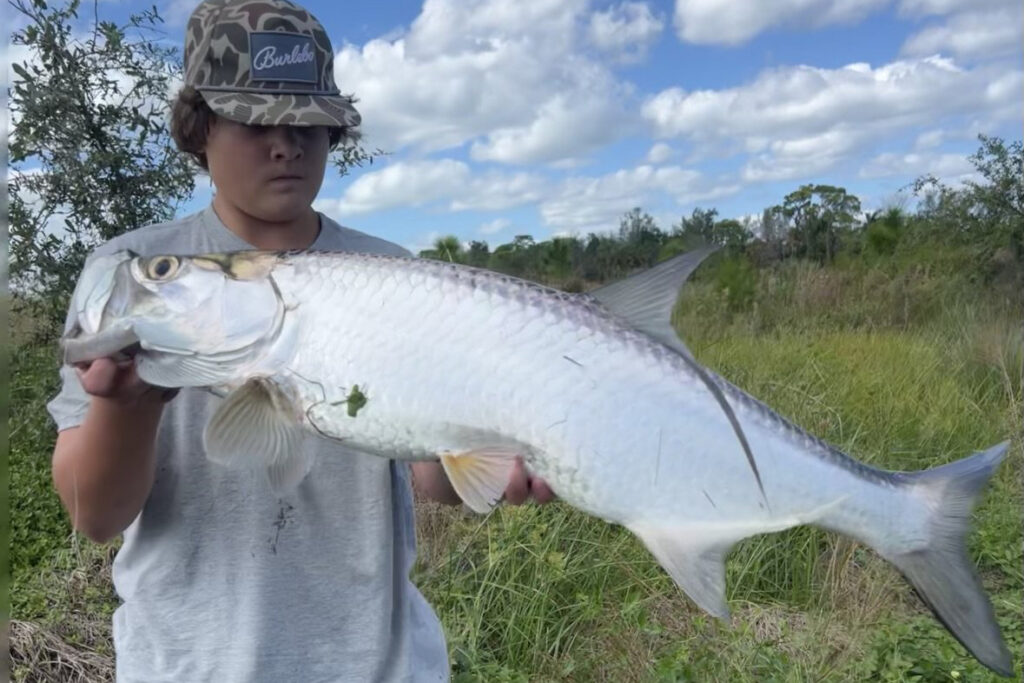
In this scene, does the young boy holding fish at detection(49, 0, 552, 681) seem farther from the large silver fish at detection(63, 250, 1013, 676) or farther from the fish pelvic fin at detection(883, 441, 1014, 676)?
the fish pelvic fin at detection(883, 441, 1014, 676)

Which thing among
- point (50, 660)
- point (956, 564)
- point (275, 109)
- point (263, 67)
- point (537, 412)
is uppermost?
point (263, 67)

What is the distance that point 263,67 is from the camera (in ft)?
5.97

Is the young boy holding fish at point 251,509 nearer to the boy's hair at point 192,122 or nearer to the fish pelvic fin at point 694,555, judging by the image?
the boy's hair at point 192,122

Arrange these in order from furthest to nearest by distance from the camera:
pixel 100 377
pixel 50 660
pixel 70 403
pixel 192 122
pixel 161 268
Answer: pixel 50 660 → pixel 192 122 → pixel 70 403 → pixel 161 268 → pixel 100 377

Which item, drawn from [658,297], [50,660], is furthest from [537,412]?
[50,660]

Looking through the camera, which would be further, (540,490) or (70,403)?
(70,403)

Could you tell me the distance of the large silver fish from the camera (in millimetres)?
1513

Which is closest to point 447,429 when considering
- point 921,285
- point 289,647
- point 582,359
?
point 582,359

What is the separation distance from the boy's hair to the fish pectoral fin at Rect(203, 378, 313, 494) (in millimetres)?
742

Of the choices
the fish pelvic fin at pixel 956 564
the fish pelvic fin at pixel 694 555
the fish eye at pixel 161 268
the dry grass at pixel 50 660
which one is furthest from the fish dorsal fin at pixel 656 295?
the dry grass at pixel 50 660

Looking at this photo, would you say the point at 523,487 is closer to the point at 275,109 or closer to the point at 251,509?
the point at 251,509

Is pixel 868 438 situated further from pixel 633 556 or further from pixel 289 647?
pixel 289 647

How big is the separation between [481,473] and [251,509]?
60 cm

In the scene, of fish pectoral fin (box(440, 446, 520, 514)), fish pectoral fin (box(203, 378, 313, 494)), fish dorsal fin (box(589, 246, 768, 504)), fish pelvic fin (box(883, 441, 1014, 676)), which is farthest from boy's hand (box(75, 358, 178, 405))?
fish pelvic fin (box(883, 441, 1014, 676))
